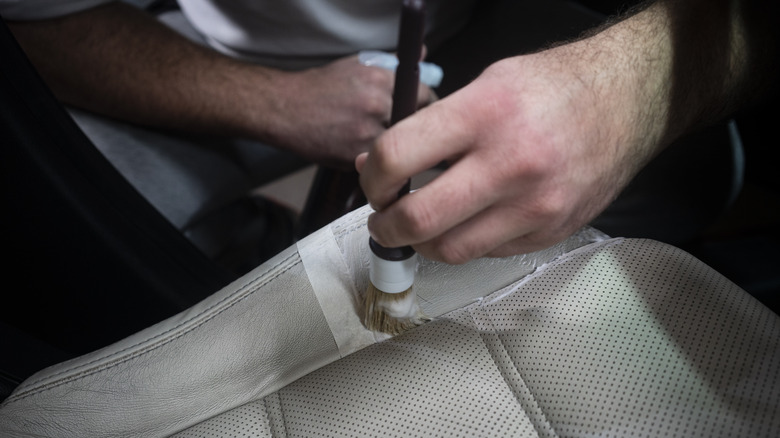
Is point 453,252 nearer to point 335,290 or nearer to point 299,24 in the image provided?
point 335,290

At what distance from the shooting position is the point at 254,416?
39cm

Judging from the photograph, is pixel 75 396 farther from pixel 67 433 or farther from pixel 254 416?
pixel 254 416

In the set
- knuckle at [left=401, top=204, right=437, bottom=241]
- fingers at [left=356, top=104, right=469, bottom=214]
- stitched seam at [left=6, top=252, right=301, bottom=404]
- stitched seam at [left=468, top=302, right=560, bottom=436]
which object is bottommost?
stitched seam at [left=6, top=252, right=301, bottom=404]

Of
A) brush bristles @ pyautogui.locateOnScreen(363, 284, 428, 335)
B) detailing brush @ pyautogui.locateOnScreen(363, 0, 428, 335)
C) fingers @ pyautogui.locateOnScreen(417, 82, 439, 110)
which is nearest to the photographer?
detailing brush @ pyautogui.locateOnScreen(363, 0, 428, 335)

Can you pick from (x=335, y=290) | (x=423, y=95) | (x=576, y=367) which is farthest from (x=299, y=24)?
(x=576, y=367)

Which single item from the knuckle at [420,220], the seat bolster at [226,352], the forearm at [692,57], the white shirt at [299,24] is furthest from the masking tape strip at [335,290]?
the white shirt at [299,24]

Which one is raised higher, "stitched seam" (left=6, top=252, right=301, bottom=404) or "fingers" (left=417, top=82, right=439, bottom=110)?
"fingers" (left=417, top=82, right=439, bottom=110)

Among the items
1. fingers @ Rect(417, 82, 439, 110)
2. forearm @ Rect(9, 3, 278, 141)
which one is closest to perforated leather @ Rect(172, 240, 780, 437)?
fingers @ Rect(417, 82, 439, 110)

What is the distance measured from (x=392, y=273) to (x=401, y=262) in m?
0.01

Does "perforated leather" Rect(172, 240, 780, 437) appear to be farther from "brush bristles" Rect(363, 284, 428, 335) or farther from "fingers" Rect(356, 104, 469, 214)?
"fingers" Rect(356, 104, 469, 214)

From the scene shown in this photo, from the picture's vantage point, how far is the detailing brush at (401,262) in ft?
0.87

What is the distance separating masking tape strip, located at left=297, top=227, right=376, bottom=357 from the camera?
409 millimetres

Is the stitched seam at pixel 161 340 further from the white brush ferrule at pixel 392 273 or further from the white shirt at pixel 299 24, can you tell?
the white shirt at pixel 299 24

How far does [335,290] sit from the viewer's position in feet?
1.36
